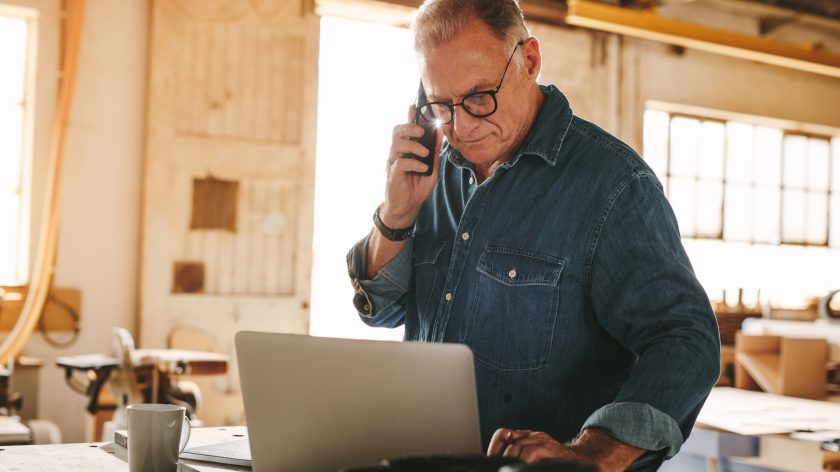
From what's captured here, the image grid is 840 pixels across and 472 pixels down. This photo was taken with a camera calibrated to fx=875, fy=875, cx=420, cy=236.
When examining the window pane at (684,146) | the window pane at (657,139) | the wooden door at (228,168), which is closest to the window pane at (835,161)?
the window pane at (684,146)

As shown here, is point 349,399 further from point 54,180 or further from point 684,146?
point 684,146

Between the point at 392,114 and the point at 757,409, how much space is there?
3558 millimetres

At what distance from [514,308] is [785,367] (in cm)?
259

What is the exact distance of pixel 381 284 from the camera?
1.91 meters

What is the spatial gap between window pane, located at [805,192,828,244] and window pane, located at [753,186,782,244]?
15.3 inches

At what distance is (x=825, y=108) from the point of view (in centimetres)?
786

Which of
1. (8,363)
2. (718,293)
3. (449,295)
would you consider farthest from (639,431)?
(718,293)

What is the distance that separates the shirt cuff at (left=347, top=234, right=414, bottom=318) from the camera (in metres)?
1.90

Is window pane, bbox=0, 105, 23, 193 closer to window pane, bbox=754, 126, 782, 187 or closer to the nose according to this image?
the nose

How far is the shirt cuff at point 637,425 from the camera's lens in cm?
137

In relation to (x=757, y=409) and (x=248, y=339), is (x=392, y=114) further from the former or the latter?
(x=248, y=339)

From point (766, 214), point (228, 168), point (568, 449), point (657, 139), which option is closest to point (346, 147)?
point (228, 168)

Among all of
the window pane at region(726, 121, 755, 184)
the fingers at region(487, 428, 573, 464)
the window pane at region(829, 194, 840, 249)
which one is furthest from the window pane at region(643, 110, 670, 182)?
the fingers at region(487, 428, 573, 464)

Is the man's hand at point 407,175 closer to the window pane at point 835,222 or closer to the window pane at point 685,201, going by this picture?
the window pane at point 685,201
